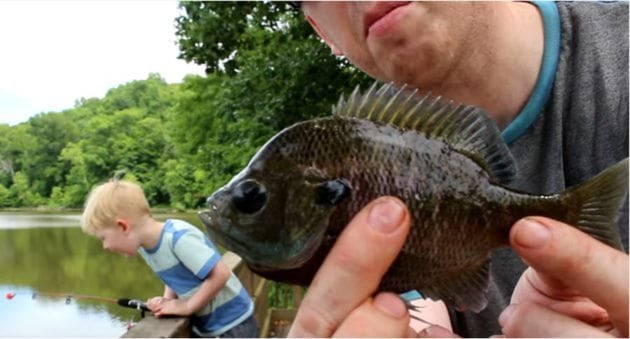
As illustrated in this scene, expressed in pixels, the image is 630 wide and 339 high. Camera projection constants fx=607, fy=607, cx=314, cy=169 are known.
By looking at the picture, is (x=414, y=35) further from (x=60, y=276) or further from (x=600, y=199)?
(x=60, y=276)

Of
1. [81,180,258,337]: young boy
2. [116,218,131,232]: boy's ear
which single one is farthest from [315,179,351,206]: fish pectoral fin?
[116,218,131,232]: boy's ear

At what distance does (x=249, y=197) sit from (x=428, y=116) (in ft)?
0.98

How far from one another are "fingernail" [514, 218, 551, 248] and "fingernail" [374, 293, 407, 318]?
0.20 meters

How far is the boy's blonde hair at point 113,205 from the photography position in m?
3.52

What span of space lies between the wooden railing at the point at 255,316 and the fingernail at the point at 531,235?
1.54ft

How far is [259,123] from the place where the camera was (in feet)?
27.8

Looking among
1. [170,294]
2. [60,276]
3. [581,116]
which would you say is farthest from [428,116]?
[60,276]

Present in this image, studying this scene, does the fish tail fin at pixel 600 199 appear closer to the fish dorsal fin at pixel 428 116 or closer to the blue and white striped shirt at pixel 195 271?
the fish dorsal fin at pixel 428 116

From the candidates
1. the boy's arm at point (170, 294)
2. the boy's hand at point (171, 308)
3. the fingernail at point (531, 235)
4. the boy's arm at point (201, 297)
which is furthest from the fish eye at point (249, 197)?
the boy's arm at point (170, 294)

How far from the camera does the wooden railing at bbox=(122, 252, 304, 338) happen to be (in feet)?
9.71

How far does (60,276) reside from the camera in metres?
15.1

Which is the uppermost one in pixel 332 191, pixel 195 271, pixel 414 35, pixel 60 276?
pixel 414 35

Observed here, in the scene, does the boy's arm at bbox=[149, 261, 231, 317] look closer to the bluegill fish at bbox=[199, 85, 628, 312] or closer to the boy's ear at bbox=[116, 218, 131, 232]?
the boy's ear at bbox=[116, 218, 131, 232]

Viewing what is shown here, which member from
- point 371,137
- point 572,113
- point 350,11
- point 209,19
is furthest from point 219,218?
point 209,19
